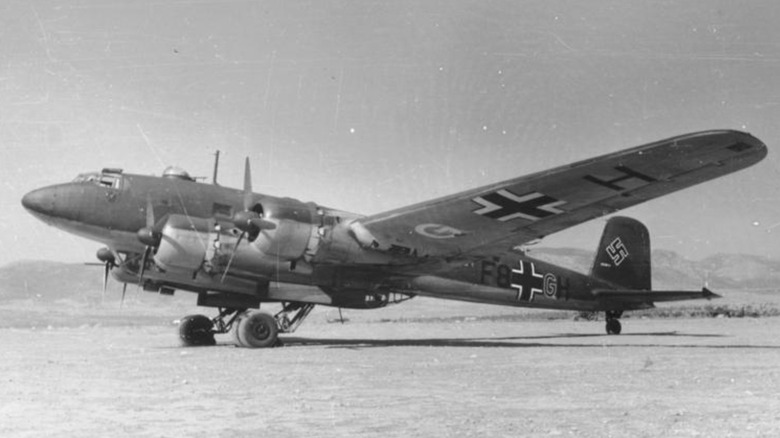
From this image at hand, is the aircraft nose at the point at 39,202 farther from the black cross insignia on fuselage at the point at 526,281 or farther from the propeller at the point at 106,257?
the black cross insignia on fuselage at the point at 526,281

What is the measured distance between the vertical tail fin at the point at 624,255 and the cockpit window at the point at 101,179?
465 inches

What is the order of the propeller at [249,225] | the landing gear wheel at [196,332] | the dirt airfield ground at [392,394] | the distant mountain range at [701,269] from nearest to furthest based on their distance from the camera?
the dirt airfield ground at [392,394], the propeller at [249,225], the landing gear wheel at [196,332], the distant mountain range at [701,269]

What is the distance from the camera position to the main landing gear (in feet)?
41.9

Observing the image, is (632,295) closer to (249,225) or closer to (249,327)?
(249,327)

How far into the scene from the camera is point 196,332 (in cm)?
1447

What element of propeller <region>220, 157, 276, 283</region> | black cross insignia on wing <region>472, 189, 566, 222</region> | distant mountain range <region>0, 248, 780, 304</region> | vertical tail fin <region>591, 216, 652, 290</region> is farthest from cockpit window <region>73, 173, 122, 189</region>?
distant mountain range <region>0, 248, 780, 304</region>

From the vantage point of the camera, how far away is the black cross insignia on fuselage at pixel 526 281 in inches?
640

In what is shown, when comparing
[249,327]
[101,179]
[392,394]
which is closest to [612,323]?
[249,327]

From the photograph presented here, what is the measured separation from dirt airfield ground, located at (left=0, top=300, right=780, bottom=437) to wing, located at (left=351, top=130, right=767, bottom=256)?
222 cm

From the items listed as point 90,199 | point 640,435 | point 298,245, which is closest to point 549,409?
point 640,435

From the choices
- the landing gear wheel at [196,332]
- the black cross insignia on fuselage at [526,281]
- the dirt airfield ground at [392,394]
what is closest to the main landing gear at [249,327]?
the landing gear wheel at [196,332]

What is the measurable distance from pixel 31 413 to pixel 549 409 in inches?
147

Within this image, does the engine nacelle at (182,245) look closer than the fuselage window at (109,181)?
Yes

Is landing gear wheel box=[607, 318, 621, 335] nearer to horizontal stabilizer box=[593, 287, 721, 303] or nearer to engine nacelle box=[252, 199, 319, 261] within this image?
horizontal stabilizer box=[593, 287, 721, 303]
